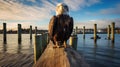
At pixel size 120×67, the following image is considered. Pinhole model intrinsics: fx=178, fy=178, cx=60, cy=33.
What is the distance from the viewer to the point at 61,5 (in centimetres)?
500

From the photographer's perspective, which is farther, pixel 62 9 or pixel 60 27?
pixel 60 27

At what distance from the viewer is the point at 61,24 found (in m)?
5.04

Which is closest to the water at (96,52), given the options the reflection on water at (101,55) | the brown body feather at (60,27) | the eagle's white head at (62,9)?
the reflection on water at (101,55)

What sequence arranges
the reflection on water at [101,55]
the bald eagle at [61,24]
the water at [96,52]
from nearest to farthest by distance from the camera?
1. the bald eagle at [61,24]
2. the reflection on water at [101,55]
3. the water at [96,52]

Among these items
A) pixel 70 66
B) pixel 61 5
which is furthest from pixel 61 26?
pixel 70 66

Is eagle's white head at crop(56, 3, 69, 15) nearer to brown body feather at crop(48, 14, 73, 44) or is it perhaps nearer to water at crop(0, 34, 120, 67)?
brown body feather at crop(48, 14, 73, 44)

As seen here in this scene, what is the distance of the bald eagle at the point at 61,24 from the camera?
498 cm

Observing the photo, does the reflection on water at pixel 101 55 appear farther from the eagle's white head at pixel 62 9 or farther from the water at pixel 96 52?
the eagle's white head at pixel 62 9

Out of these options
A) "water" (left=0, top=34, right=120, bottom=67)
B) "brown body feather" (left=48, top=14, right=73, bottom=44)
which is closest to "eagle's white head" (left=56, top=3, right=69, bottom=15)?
"brown body feather" (left=48, top=14, right=73, bottom=44)

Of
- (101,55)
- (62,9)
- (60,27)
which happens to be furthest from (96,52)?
(62,9)

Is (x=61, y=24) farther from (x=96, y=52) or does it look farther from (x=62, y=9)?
(x=96, y=52)

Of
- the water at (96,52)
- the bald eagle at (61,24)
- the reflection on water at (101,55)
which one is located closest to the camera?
the bald eagle at (61,24)

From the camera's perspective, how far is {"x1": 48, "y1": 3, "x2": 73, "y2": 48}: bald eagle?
4984 mm

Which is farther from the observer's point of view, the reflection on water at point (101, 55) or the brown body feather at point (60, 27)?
the reflection on water at point (101, 55)
